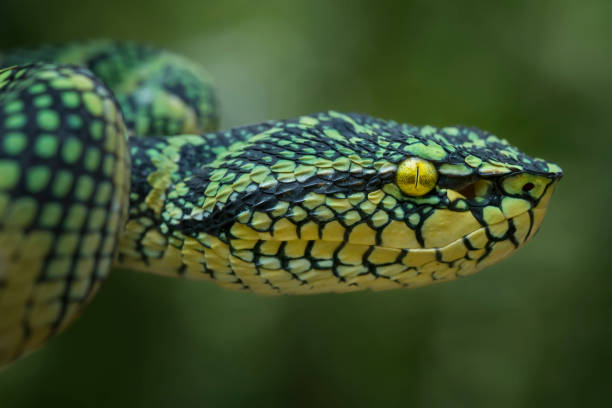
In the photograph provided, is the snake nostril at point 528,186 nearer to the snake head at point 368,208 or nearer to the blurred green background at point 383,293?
the snake head at point 368,208

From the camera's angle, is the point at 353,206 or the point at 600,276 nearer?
the point at 353,206

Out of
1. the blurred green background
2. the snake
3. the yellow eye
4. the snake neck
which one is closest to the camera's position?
the snake

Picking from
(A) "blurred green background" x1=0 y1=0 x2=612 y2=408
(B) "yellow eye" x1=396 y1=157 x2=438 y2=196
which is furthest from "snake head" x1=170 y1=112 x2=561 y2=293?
(A) "blurred green background" x1=0 y1=0 x2=612 y2=408

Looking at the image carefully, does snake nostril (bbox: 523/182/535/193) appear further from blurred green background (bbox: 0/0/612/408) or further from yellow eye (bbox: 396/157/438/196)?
blurred green background (bbox: 0/0/612/408)

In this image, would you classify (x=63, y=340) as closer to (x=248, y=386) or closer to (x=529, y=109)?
(x=248, y=386)

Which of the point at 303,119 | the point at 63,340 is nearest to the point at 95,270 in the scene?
the point at 303,119
